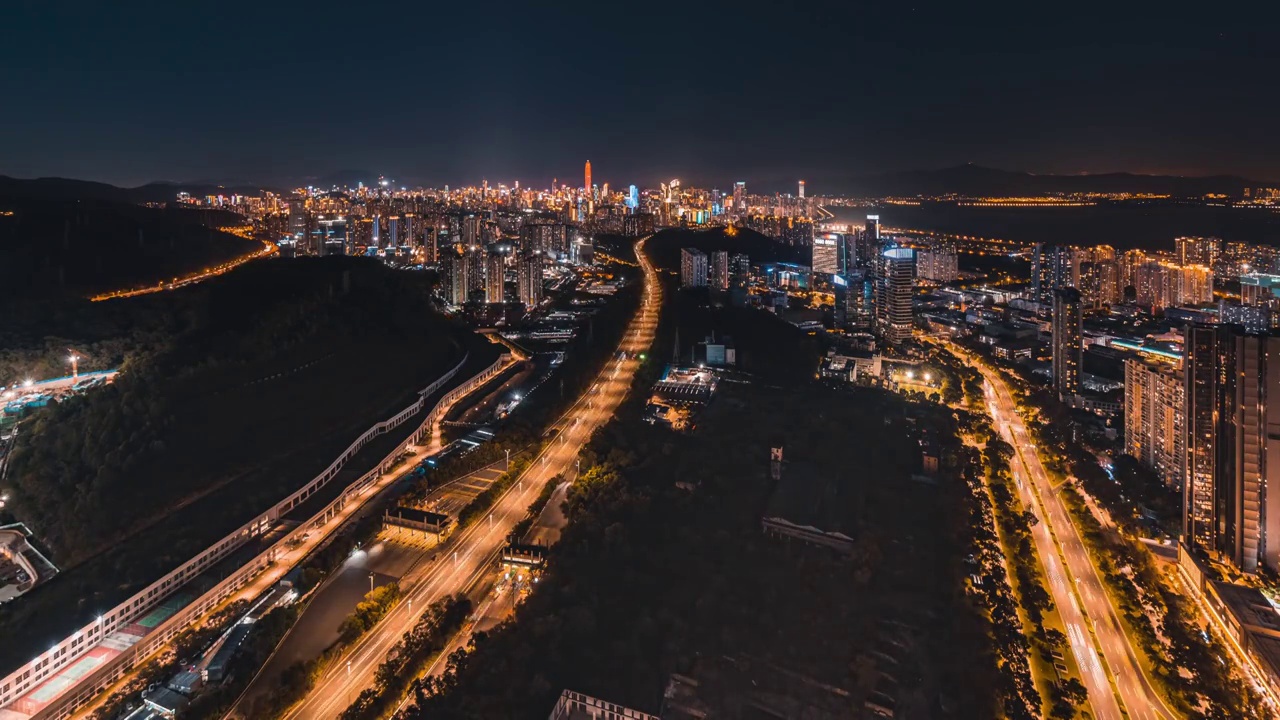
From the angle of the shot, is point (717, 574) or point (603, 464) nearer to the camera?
point (717, 574)

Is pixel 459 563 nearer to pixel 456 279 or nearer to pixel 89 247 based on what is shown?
pixel 89 247

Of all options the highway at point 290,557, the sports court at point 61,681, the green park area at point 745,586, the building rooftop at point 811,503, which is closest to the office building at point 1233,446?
the green park area at point 745,586

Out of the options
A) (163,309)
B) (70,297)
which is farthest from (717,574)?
(70,297)

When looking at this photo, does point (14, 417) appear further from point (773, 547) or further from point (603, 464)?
point (773, 547)

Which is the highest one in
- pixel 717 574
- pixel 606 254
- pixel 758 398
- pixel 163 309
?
pixel 606 254

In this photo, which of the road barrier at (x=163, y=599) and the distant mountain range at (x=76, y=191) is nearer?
the road barrier at (x=163, y=599)

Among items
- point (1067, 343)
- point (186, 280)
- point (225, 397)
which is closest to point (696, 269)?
point (1067, 343)

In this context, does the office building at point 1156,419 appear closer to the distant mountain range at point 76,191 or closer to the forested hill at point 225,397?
the forested hill at point 225,397
